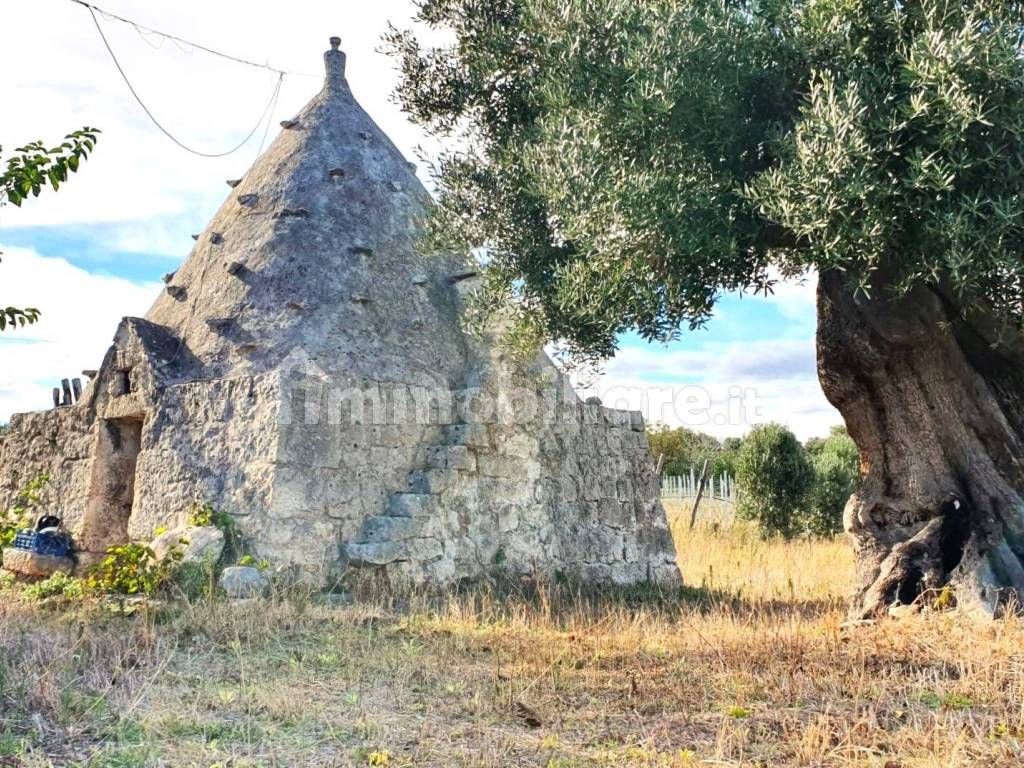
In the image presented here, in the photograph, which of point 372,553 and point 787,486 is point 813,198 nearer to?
point 372,553

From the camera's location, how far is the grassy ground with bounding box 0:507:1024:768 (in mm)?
4973

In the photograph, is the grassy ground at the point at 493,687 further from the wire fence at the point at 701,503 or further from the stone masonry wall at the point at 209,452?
the wire fence at the point at 701,503

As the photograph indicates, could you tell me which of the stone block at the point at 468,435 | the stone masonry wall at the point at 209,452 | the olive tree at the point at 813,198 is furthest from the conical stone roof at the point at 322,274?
the olive tree at the point at 813,198

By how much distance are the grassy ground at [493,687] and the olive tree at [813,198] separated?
1538 millimetres

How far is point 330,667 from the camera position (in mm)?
6785

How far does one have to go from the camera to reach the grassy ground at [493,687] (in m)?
4.97

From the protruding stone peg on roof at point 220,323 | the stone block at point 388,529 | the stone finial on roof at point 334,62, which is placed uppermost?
the stone finial on roof at point 334,62

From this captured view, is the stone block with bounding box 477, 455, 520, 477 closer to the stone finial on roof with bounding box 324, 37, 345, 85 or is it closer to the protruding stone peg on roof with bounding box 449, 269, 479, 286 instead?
the protruding stone peg on roof with bounding box 449, 269, 479, 286

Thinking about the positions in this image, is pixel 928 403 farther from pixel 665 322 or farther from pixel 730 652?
pixel 730 652

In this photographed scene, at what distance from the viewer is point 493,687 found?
6324mm

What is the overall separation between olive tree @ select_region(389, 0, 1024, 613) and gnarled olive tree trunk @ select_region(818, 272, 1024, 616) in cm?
2

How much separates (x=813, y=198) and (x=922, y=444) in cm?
324

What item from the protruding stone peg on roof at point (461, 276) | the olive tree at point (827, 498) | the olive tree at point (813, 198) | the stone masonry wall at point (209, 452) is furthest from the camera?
the olive tree at point (827, 498)

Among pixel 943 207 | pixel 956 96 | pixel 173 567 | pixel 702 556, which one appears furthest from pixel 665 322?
pixel 702 556
